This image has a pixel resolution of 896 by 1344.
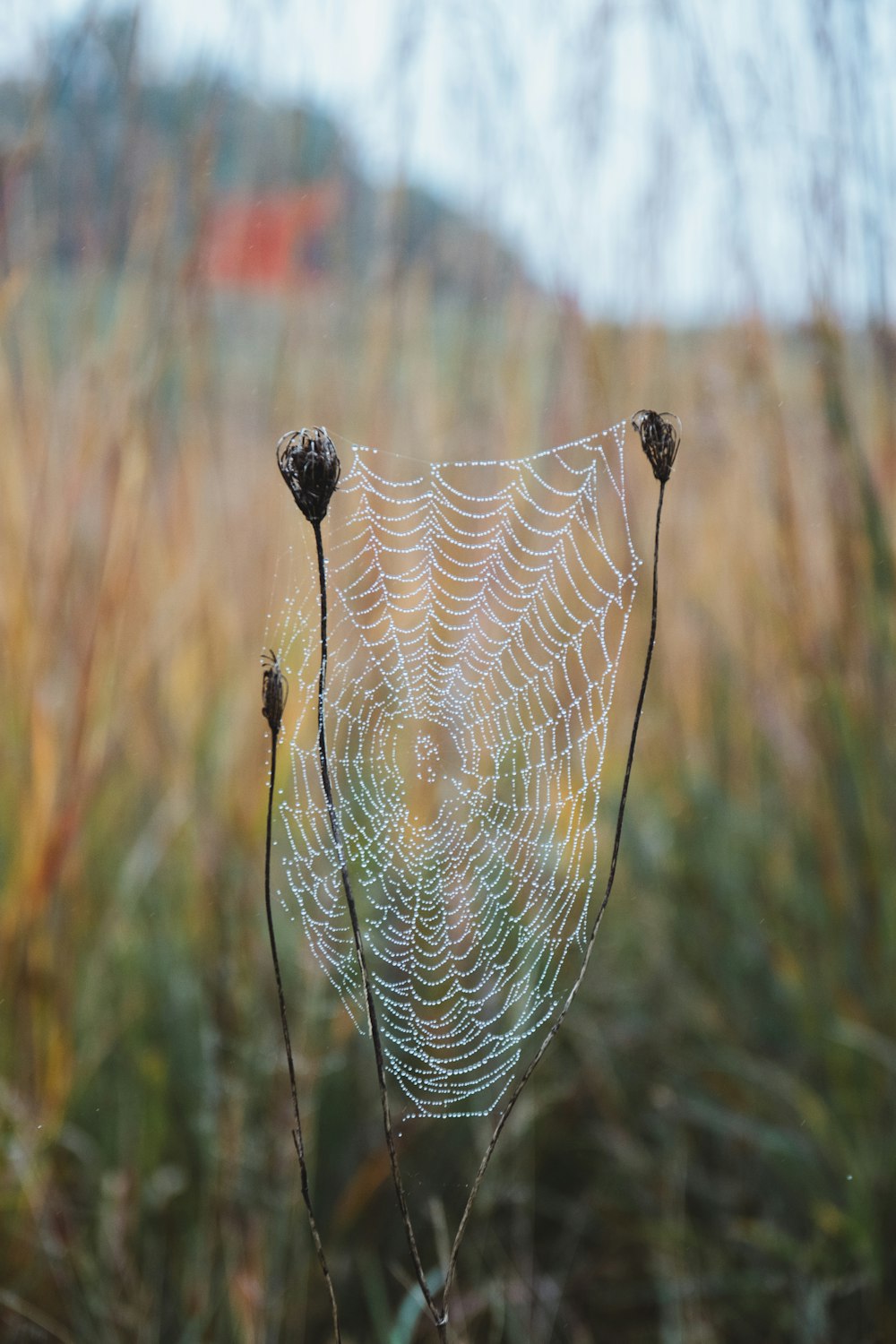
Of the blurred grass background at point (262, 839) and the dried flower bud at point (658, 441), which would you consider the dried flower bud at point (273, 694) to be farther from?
the blurred grass background at point (262, 839)

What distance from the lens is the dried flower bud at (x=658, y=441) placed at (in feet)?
Result: 1.83

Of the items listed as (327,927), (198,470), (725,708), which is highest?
(198,470)

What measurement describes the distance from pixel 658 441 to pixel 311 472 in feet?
0.49

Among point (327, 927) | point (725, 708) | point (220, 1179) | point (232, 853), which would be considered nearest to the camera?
point (220, 1179)

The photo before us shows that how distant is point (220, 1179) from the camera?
1174 millimetres

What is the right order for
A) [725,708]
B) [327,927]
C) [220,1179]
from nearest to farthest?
[220,1179] → [327,927] → [725,708]

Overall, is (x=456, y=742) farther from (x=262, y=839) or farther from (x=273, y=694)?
(x=273, y=694)

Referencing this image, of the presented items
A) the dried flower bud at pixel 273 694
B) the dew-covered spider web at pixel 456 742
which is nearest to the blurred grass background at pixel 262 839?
the dew-covered spider web at pixel 456 742

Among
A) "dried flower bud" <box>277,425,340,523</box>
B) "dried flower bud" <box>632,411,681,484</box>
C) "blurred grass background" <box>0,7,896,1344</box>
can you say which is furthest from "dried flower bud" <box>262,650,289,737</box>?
"blurred grass background" <box>0,7,896,1344</box>

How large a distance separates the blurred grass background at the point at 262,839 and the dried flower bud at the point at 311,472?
699 millimetres

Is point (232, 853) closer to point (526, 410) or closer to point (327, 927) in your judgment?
point (327, 927)

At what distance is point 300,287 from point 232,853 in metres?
0.64

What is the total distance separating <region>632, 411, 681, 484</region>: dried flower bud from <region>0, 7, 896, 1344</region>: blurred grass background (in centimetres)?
70

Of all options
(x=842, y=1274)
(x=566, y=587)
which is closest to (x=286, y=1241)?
(x=842, y=1274)
